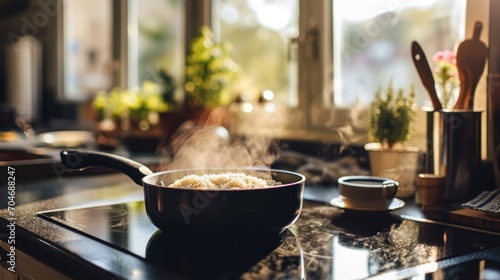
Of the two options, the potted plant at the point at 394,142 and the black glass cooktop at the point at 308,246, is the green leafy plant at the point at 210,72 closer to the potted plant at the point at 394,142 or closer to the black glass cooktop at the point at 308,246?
the potted plant at the point at 394,142

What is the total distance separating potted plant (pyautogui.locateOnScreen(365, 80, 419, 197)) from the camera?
1.25 m

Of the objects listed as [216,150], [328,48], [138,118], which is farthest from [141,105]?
[328,48]

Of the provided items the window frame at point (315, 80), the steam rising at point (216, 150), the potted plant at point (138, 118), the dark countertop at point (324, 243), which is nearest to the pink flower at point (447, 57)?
the dark countertop at point (324, 243)

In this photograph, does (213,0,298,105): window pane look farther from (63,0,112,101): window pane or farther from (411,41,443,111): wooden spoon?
(63,0,112,101): window pane

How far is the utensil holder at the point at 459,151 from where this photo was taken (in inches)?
43.7

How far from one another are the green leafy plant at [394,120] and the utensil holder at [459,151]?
6.0 inches

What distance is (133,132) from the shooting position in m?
2.21

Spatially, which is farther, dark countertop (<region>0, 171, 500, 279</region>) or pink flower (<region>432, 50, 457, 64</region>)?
pink flower (<region>432, 50, 457, 64</region>)

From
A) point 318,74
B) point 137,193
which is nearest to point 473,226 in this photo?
point 137,193

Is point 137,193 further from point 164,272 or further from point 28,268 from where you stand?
point 164,272

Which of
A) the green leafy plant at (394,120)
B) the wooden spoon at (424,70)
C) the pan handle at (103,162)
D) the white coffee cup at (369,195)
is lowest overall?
the white coffee cup at (369,195)

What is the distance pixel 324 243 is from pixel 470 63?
563 mm

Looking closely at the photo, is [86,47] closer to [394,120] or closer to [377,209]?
[394,120]

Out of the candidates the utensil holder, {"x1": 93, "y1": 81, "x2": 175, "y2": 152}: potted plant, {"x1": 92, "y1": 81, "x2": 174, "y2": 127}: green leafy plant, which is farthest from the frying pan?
{"x1": 92, "y1": 81, "x2": 174, "y2": 127}: green leafy plant
